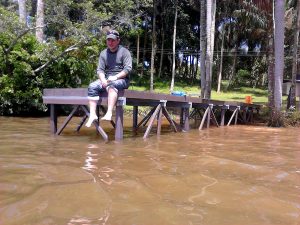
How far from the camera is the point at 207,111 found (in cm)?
1296

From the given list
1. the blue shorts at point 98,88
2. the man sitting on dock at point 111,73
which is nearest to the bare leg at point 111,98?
the man sitting on dock at point 111,73

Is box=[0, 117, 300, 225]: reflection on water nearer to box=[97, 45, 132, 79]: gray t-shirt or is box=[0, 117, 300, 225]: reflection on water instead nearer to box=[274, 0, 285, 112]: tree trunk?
box=[97, 45, 132, 79]: gray t-shirt

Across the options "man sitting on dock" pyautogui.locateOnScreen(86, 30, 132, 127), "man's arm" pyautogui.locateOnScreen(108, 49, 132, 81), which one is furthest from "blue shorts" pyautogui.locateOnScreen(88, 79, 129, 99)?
"man's arm" pyautogui.locateOnScreen(108, 49, 132, 81)

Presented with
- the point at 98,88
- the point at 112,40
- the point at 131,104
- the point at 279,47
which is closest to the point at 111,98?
the point at 98,88

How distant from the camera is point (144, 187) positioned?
380cm

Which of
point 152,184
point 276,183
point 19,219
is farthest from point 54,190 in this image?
point 276,183

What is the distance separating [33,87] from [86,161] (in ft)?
41.0

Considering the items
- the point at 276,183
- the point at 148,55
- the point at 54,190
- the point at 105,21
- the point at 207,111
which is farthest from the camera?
the point at 148,55

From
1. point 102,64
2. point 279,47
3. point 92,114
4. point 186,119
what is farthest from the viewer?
point 279,47

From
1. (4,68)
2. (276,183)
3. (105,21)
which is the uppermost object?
(105,21)

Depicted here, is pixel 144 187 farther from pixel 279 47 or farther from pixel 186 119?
pixel 279 47

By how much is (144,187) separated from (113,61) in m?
4.10

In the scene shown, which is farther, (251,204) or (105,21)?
(105,21)

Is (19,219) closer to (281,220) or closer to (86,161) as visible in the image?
(281,220)
